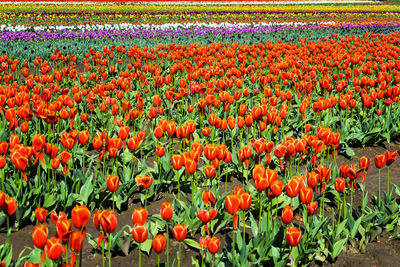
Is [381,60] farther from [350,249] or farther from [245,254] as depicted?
[245,254]

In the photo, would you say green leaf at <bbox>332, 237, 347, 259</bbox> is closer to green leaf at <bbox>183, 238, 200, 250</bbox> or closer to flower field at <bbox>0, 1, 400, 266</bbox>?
flower field at <bbox>0, 1, 400, 266</bbox>

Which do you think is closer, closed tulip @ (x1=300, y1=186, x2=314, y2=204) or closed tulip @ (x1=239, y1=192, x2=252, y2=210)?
closed tulip @ (x1=239, y1=192, x2=252, y2=210)

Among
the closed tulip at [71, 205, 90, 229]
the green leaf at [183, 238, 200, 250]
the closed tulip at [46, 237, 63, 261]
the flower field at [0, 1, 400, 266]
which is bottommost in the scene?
the green leaf at [183, 238, 200, 250]

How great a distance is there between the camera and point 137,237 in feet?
6.43

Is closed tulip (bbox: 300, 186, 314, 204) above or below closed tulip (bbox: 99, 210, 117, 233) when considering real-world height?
below

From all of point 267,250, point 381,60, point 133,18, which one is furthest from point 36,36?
point 267,250

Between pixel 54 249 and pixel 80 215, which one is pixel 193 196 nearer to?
pixel 80 215

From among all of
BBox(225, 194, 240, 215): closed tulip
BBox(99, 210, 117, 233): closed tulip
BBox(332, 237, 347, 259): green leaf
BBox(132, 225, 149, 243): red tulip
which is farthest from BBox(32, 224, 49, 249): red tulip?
BBox(332, 237, 347, 259): green leaf

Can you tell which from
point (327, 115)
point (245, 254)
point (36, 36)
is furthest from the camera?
point (36, 36)

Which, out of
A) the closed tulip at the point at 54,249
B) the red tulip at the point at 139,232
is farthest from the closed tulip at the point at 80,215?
the red tulip at the point at 139,232

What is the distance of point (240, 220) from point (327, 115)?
9.27ft

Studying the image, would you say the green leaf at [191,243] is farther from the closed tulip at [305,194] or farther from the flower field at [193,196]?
the closed tulip at [305,194]

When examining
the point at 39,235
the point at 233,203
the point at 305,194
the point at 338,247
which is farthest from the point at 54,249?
the point at 338,247

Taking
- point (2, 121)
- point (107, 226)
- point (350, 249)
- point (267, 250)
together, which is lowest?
point (350, 249)
